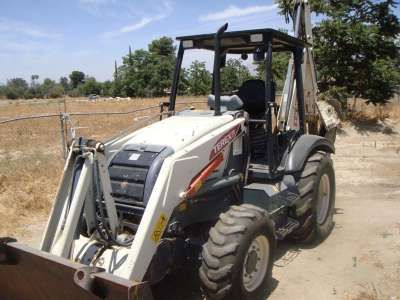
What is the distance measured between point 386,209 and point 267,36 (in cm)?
383

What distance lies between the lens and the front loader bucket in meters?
2.95

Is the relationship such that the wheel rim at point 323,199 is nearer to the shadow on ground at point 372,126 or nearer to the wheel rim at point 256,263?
the wheel rim at point 256,263

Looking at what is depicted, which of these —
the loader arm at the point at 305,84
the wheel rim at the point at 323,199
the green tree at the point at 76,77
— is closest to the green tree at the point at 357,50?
the loader arm at the point at 305,84

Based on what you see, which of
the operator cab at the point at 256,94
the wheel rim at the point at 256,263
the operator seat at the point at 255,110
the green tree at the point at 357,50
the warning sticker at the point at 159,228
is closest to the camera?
the warning sticker at the point at 159,228

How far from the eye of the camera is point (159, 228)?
3670 millimetres

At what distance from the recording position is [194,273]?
494 centimetres

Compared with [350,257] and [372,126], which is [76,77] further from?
[350,257]

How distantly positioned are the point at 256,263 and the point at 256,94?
2197mm

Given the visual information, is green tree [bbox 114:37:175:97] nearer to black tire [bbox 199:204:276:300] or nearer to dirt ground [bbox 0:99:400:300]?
dirt ground [bbox 0:99:400:300]

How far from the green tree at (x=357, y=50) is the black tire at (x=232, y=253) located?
12.6 m

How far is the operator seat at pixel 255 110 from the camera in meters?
5.33

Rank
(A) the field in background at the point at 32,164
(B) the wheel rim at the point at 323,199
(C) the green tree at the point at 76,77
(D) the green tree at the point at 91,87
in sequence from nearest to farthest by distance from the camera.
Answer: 1. (B) the wheel rim at the point at 323,199
2. (A) the field in background at the point at 32,164
3. (D) the green tree at the point at 91,87
4. (C) the green tree at the point at 76,77

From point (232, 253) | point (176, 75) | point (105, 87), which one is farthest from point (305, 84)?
point (105, 87)

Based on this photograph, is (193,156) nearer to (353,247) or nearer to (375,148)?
(353,247)
